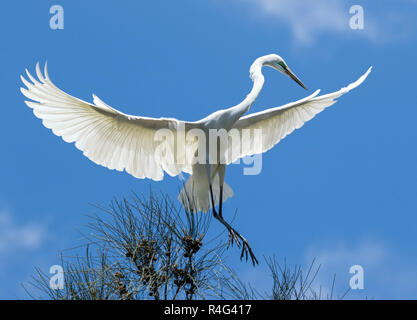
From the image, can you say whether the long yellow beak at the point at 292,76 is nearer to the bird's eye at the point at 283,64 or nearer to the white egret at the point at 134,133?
the bird's eye at the point at 283,64

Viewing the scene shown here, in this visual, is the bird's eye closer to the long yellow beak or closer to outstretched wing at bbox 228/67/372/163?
the long yellow beak

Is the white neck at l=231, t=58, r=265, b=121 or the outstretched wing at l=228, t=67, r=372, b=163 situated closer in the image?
the white neck at l=231, t=58, r=265, b=121

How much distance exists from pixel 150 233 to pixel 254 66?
1.93m

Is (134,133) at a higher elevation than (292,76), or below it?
below

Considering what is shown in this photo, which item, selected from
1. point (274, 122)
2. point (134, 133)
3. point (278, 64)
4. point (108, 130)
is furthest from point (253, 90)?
point (108, 130)

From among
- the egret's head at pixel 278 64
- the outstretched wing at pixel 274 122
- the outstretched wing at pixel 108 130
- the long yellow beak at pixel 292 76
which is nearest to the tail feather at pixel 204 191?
the outstretched wing at pixel 108 130

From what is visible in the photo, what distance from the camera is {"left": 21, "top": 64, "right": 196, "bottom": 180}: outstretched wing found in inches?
158

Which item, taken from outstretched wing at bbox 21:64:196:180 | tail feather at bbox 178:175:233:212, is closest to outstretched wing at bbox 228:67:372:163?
tail feather at bbox 178:175:233:212

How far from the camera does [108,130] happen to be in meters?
4.18

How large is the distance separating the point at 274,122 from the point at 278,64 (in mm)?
480

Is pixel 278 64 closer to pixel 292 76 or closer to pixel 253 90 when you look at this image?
pixel 292 76

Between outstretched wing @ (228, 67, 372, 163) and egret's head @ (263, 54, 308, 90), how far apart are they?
31 centimetres

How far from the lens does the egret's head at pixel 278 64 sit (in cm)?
475
